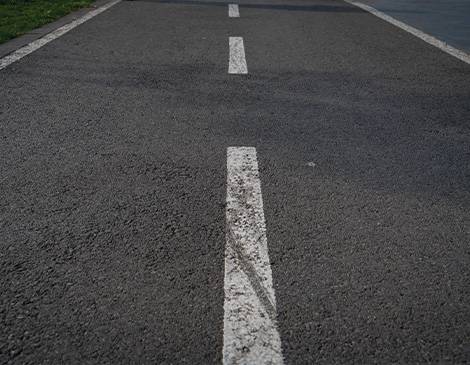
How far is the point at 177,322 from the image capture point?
→ 1.86 metres

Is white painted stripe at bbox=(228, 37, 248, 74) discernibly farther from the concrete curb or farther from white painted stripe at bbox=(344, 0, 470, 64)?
white painted stripe at bbox=(344, 0, 470, 64)

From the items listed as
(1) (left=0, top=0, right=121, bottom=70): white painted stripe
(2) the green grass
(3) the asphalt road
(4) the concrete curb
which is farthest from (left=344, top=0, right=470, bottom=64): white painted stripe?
(2) the green grass

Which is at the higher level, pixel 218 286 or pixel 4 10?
pixel 4 10

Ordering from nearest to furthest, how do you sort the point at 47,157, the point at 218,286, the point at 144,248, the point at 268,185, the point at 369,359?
the point at 369,359 < the point at 218,286 < the point at 144,248 < the point at 268,185 < the point at 47,157

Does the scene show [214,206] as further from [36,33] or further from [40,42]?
[36,33]

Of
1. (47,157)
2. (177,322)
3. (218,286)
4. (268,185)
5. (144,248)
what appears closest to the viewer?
(177,322)

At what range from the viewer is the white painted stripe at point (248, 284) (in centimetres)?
176

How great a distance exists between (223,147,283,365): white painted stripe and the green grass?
5.03 metres

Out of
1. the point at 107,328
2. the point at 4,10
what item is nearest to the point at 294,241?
the point at 107,328

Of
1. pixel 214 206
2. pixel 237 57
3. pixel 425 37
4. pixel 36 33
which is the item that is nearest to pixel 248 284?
pixel 214 206

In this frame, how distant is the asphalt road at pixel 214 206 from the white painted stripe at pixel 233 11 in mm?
3869

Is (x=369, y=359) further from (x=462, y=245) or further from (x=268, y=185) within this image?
(x=268, y=185)

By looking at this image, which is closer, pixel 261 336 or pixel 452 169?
pixel 261 336

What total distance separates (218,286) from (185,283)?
0.49ft
